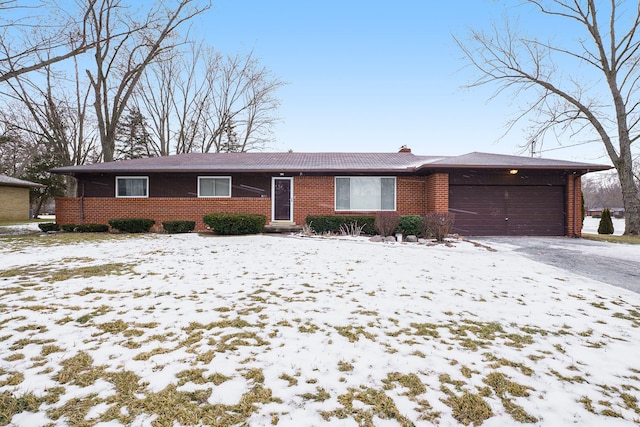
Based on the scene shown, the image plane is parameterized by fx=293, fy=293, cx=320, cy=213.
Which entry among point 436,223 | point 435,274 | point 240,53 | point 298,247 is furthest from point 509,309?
point 240,53

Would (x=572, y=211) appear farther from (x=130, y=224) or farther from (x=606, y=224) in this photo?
(x=130, y=224)

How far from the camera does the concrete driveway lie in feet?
17.2

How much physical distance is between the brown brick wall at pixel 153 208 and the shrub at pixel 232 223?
3.81 feet

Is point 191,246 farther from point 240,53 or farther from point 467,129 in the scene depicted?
point 240,53

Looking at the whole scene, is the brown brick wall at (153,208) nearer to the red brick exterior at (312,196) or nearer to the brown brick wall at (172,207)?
the brown brick wall at (172,207)

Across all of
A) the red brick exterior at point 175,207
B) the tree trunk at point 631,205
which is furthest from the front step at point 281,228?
the tree trunk at point 631,205

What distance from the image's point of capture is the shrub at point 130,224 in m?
10.9

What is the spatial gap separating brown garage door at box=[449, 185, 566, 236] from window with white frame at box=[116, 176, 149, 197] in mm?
12661

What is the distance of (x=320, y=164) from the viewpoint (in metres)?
12.8

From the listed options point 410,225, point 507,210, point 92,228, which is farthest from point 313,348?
point 92,228

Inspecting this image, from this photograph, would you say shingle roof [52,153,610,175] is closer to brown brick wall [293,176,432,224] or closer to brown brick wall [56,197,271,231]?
brown brick wall [293,176,432,224]

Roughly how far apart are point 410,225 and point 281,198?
5539 mm

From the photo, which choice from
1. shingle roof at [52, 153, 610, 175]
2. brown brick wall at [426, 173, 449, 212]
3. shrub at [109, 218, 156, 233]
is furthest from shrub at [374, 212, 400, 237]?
shrub at [109, 218, 156, 233]

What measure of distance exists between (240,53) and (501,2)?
1867 cm
